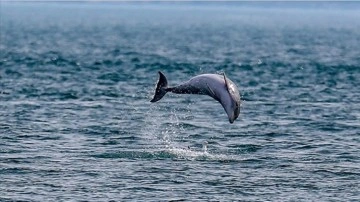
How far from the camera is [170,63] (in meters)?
85.0

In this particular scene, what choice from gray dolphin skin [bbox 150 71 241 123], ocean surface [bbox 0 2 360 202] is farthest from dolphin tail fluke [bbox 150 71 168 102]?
A: ocean surface [bbox 0 2 360 202]

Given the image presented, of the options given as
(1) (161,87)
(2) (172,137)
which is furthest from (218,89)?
(2) (172,137)

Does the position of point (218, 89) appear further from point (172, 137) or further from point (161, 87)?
point (172, 137)

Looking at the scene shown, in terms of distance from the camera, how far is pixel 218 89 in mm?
34281

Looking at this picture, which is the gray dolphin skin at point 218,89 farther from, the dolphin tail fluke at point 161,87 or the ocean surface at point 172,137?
the ocean surface at point 172,137

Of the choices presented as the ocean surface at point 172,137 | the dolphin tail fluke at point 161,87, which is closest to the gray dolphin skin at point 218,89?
the dolphin tail fluke at point 161,87

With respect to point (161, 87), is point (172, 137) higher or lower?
lower

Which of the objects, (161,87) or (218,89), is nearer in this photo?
(218,89)

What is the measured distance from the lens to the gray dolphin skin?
110 ft

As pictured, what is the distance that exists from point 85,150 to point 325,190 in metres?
10.3

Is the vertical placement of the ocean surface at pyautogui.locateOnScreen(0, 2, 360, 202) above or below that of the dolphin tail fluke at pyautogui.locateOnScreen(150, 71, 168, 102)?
below

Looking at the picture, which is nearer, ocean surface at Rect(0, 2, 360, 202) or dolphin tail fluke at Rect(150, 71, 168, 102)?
ocean surface at Rect(0, 2, 360, 202)

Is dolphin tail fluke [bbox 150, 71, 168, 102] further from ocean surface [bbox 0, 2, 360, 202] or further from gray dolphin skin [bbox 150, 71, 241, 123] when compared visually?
ocean surface [bbox 0, 2, 360, 202]

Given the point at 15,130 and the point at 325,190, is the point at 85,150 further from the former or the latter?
the point at 325,190
